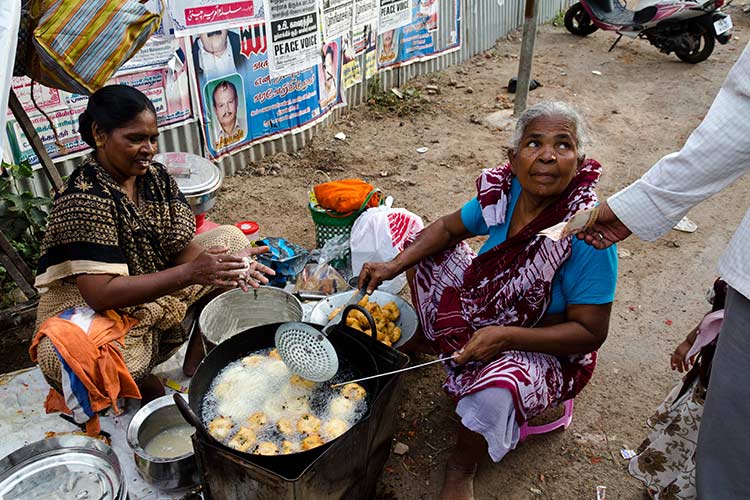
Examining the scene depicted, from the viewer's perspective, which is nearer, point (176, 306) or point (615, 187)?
point (176, 306)

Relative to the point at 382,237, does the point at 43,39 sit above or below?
above

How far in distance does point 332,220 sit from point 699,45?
22.4 ft

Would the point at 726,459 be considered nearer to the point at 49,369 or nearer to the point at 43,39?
the point at 49,369

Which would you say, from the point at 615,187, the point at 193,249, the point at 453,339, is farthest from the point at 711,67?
the point at 193,249

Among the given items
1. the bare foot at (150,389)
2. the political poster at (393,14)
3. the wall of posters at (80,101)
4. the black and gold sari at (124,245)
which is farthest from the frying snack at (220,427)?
the political poster at (393,14)

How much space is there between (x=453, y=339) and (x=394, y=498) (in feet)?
2.35

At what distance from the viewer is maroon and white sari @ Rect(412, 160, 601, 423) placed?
7.14 feet

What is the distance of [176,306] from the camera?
8.57 ft

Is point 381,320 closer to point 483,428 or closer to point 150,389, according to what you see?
point 483,428

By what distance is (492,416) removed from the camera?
2141 millimetres

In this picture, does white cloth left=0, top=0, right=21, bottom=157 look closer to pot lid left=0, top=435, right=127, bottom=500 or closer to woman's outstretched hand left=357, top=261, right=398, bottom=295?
pot lid left=0, top=435, right=127, bottom=500

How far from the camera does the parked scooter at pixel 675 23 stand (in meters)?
7.70

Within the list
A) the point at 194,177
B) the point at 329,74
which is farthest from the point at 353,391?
the point at 329,74

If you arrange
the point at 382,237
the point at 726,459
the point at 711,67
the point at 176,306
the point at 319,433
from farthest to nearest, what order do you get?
the point at 711,67
the point at 382,237
the point at 176,306
the point at 319,433
the point at 726,459
